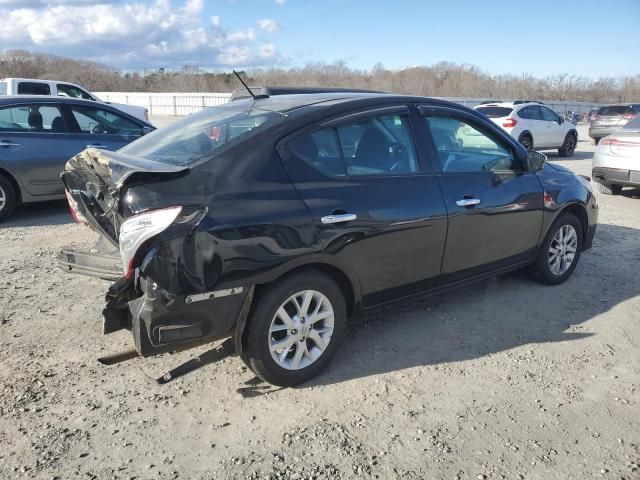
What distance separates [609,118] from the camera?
22.0 meters

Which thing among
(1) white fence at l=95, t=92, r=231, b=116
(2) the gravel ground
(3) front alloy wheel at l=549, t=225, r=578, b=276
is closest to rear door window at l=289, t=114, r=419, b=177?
(2) the gravel ground

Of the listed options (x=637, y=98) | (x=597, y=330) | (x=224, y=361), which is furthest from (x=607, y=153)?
(x=637, y=98)

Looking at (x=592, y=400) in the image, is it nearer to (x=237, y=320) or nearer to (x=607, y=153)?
(x=237, y=320)

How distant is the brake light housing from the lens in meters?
2.81

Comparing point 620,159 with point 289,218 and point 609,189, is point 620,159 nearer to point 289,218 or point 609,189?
point 609,189

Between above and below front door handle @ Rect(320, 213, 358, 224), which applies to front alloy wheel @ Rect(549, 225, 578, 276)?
below

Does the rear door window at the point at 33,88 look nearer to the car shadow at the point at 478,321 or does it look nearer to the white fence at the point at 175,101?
the car shadow at the point at 478,321

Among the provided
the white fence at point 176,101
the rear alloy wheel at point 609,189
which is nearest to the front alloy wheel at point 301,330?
the rear alloy wheel at point 609,189

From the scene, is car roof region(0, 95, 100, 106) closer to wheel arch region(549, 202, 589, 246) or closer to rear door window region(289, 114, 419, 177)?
rear door window region(289, 114, 419, 177)

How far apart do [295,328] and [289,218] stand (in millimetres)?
675

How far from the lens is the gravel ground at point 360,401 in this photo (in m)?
2.70

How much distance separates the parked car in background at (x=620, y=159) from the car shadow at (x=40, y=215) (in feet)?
28.0

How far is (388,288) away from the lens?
3.78 metres

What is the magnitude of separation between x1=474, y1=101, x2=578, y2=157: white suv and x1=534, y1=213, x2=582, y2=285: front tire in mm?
11299
